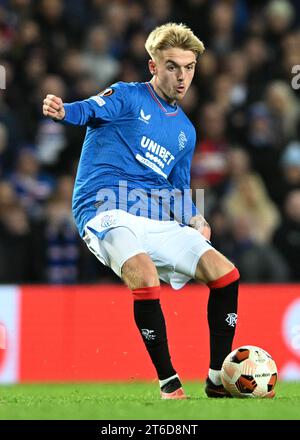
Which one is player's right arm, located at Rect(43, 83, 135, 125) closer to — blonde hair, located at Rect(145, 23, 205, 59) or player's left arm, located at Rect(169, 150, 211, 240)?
blonde hair, located at Rect(145, 23, 205, 59)

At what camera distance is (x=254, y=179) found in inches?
474

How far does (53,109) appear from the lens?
250 inches

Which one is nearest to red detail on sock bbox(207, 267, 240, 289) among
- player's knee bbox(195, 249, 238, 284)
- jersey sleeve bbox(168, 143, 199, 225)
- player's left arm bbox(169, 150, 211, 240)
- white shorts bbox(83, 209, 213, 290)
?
player's knee bbox(195, 249, 238, 284)

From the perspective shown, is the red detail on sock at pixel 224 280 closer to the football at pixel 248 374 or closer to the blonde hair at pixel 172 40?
the football at pixel 248 374

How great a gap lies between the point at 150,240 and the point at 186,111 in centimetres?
570

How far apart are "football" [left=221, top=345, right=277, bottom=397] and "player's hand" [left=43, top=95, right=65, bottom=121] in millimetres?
1788

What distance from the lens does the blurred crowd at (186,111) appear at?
11.1 m

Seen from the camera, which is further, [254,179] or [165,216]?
[254,179]

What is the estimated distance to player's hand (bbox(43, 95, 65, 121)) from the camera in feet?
20.8

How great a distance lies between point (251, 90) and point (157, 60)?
5.83 metres

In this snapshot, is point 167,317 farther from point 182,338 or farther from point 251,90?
point 251,90

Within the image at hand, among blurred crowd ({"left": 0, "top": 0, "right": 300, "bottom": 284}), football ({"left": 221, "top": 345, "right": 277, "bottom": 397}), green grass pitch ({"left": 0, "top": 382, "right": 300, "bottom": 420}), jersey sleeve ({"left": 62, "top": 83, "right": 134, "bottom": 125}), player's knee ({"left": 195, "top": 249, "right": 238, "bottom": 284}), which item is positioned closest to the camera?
green grass pitch ({"left": 0, "top": 382, "right": 300, "bottom": 420})

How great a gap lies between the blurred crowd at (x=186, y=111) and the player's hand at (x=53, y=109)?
4.67 metres
